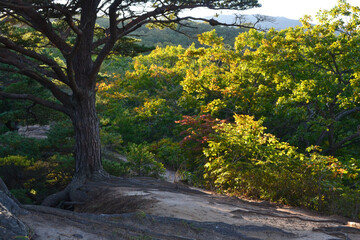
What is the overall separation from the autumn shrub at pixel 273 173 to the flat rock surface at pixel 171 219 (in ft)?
1.51

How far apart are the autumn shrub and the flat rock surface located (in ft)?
1.51

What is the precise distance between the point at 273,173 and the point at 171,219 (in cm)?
346

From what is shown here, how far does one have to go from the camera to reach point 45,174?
9.45 m

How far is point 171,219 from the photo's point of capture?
200 inches

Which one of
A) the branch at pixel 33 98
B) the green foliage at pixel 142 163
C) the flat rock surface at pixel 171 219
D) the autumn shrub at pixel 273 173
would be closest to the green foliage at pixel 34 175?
the branch at pixel 33 98

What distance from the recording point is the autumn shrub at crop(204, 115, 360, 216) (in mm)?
Result: 7258

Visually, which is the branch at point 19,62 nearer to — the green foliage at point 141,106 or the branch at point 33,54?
the branch at point 33,54

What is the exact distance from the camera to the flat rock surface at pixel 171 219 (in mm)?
3824

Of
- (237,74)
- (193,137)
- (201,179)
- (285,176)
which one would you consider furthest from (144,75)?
(285,176)

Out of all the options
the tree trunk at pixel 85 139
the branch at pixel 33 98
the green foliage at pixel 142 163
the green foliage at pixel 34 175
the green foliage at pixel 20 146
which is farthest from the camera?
the green foliage at pixel 142 163

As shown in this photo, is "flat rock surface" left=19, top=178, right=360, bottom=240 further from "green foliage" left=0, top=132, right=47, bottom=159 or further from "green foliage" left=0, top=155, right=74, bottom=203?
"green foliage" left=0, top=132, right=47, bottom=159

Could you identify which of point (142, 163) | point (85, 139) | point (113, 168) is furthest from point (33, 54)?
point (142, 163)

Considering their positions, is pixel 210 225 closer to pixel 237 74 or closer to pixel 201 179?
pixel 201 179

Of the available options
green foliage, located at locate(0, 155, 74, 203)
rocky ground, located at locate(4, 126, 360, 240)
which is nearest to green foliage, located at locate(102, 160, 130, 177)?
green foliage, located at locate(0, 155, 74, 203)
